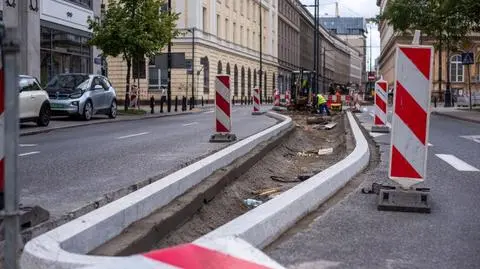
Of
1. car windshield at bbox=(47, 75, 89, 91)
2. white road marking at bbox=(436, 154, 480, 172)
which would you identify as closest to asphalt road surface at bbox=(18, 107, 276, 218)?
white road marking at bbox=(436, 154, 480, 172)

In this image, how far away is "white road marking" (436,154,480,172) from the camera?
9.76 meters

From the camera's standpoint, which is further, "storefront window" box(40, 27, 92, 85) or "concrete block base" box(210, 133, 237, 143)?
"storefront window" box(40, 27, 92, 85)

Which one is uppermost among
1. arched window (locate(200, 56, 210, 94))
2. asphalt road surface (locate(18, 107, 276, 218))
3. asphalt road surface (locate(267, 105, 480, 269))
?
arched window (locate(200, 56, 210, 94))

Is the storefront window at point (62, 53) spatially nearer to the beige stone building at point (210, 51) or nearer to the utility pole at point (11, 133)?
the beige stone building at point (210, 51)

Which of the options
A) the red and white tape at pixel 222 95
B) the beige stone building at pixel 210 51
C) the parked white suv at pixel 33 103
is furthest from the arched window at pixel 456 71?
the red and white tape at pixel 222 95

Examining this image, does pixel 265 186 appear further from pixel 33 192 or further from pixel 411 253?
pixel 411 253

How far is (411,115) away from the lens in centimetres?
653

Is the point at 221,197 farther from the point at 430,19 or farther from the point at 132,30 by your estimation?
the point at 430,19

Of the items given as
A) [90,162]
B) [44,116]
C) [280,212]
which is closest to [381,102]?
[90,162]

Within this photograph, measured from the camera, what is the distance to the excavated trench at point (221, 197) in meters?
4.95

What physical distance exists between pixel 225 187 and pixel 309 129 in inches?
555

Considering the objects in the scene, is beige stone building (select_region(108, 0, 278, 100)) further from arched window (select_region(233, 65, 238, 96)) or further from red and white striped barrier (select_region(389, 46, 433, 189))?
red and white striped barrier (select_region(389, 46, 433, 189))

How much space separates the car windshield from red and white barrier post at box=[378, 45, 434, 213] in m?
18.3

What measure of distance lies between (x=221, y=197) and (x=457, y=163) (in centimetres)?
473
